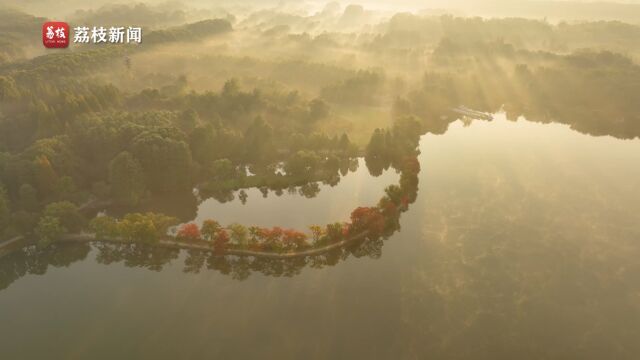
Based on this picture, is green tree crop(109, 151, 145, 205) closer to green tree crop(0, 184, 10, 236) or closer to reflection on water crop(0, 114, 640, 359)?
reflection on water crop(0, 114, 640, 359)

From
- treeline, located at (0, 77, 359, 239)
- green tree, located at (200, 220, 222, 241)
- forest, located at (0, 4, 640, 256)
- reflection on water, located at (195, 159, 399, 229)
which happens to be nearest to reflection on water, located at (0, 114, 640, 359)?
reflection on water, located at (195, 159, 399, 229)

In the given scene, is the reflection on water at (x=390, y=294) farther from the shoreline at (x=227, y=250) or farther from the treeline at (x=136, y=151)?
the treeline at (x=136, y=151)

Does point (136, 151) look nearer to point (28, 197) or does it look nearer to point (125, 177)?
point (125, 177)

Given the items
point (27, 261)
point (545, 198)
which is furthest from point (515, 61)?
point (27, 261)

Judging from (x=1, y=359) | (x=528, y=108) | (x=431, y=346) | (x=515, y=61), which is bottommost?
(x=1, y=359)

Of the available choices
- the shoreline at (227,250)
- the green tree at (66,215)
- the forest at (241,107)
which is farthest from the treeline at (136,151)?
the shoreline at (227,250)

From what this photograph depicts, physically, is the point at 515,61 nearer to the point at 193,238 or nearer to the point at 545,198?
the point at 545,198

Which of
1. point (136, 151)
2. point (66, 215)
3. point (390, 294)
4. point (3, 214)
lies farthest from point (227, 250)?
point (3, 214)
